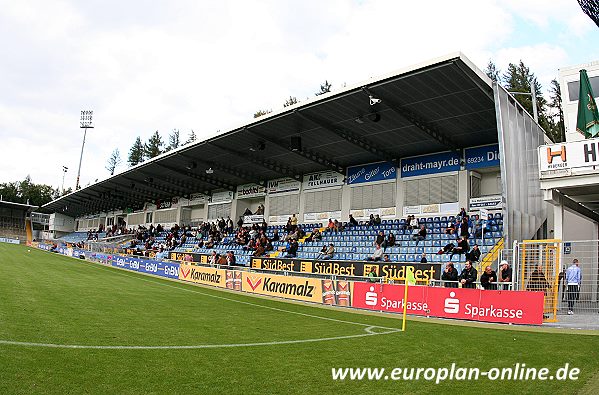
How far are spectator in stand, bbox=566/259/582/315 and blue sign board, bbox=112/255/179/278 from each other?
1996 cm

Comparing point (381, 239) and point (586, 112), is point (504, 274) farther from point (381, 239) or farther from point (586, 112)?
point (586, 112)

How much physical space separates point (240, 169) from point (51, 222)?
60.1 meters

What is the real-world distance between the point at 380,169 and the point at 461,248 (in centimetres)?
1011

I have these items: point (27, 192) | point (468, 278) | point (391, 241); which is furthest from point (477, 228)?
point (27, 192)

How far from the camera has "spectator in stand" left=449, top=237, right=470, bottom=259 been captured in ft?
59.9

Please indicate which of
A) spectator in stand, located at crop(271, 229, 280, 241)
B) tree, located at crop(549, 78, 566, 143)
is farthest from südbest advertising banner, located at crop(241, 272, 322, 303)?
tree, located at crop(549, 78, 566, 143)

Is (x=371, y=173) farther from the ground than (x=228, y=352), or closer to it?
farther from the ground

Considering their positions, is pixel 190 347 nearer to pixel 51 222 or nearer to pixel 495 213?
pixel 495 213

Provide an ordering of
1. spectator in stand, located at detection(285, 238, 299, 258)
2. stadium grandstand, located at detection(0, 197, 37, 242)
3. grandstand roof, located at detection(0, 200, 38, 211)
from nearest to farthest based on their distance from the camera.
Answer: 1. spectator in stand, located at detection(285, 238, 299, 258)
2. stadium grandstand, located at detection(0, 197, 37, 242)
3. grandstand roof, located at detection(0, 200, 38, 211)

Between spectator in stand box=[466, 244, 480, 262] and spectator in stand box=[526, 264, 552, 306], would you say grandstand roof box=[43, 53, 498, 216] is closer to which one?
spectator in stand box=[466, 244, 480, 262]

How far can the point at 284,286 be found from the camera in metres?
18.5

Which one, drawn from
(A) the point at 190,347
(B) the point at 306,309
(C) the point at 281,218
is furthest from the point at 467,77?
(C) the point at 281,218

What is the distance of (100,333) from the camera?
24.7 feet

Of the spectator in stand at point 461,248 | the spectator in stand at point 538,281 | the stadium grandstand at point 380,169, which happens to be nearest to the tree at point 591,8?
the stadium grandstand at point 380,169
